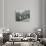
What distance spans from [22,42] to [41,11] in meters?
0.59

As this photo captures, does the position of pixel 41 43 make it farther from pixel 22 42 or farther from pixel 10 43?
pixel 10 43

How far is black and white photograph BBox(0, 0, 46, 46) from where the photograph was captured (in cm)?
201

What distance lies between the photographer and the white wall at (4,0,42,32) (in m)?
2.02

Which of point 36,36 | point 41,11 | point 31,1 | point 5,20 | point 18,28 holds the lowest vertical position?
point 36,36

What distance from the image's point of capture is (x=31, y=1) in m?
2.04

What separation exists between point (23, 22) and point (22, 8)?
0.76 ft

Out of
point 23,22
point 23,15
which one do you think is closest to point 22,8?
point 23,15

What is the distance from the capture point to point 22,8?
2.05 metres

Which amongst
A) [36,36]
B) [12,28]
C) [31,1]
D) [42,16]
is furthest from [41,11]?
[12,28]

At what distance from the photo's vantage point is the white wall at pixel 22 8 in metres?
2.02

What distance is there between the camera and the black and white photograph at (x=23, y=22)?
2.01m

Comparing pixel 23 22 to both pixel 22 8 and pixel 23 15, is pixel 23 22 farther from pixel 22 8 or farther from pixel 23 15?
pixel 22 8

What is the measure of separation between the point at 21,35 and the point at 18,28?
13 cm

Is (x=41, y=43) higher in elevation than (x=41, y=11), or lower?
lower
